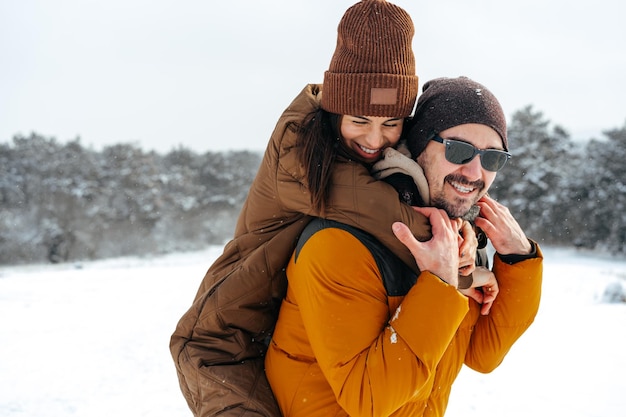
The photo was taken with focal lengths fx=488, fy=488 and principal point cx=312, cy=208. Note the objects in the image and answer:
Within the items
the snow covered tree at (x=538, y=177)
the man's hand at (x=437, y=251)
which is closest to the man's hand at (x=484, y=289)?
the man's hand at (x=437, y=251)

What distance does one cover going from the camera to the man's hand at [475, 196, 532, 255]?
2027 mm

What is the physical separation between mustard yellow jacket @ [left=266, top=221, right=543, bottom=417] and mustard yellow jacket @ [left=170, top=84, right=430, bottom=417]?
12cm


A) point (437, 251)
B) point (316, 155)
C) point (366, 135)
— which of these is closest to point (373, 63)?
point (366, 135)

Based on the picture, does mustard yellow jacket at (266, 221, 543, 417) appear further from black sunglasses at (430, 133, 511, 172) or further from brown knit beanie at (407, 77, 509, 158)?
brown knit beanie at (407, 77, 509, 158)

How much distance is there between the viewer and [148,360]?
6816 mm

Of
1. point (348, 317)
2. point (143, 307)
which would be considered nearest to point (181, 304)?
point (143, 307)

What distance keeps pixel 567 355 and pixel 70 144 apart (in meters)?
33.0

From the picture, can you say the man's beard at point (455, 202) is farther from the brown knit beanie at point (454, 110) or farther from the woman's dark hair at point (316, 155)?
the woman's dark hair at point (316, 155)

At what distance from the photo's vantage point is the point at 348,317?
154 cm

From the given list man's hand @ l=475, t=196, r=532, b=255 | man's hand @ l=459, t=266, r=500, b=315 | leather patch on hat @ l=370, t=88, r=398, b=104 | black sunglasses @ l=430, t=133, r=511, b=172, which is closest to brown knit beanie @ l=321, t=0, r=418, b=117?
leather patch on hat @ l=370, t=88, r=398, b=104

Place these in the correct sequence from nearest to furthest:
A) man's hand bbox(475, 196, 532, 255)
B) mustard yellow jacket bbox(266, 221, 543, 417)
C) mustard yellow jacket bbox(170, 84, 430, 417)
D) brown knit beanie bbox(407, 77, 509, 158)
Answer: mustard yellow jacket bbox(266, 221, 543, 417)
mustard yellow jacket bbox(170, 84, 430, 417)
brown knit beanie bbox(407, 77, 509, 158)
man's hand bbox(475, 196, 532, 255)

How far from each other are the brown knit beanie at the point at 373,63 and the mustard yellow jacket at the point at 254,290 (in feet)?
0.52

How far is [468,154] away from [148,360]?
619 centimetres

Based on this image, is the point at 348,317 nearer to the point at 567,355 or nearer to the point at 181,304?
the point at 567,355
